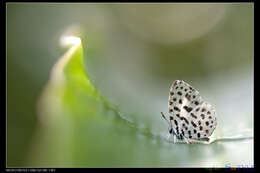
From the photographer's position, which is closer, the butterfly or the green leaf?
the green leaf

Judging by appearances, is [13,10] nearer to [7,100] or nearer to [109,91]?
[7,100]

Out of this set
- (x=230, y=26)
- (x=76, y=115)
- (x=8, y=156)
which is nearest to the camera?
(x=76, y=115)

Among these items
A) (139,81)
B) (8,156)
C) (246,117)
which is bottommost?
(8,156)

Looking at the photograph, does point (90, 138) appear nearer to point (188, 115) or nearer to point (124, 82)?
point (124, 82)

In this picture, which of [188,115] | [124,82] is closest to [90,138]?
[124,82]

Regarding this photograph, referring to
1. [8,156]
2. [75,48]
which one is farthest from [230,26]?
[8,156]
